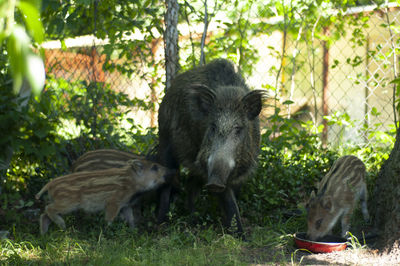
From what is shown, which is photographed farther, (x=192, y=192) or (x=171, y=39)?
(x=171, y=39)

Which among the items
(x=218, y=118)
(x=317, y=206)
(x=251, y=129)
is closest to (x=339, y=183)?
(x=317, y=206)

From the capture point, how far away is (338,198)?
4.09 meters

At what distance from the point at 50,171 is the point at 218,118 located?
95.7 inches

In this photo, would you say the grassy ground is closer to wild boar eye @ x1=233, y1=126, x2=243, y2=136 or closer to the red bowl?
the red bowl

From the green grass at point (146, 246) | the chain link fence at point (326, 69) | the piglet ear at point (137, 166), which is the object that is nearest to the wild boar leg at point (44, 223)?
the green grass at point (146, 246)

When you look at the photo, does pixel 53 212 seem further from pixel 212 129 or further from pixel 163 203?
pixel 212 129

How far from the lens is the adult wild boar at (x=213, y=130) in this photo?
12.9ft

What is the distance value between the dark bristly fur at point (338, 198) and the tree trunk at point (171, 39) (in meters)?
2.35

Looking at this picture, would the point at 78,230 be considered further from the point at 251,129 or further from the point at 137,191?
the point at 251,129

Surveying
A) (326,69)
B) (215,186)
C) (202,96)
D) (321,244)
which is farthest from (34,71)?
(326,69)

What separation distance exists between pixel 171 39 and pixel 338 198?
2.81 m

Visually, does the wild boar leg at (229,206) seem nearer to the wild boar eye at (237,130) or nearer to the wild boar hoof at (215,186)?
the wild boar eye at (237,130)

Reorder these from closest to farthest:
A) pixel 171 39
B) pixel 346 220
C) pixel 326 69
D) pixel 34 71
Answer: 1. pixel 34 71
2. pixel 346 220
3. pixel 171 39
4. pixel 326 69

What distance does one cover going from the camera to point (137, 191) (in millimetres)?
4621
